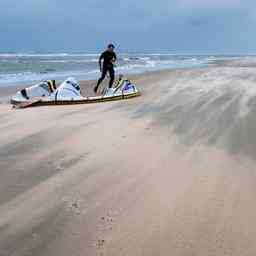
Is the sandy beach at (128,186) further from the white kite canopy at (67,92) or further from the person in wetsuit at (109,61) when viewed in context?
the person in wetsuit at (109,61)

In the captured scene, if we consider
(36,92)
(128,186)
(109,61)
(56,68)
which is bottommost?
(56,68)

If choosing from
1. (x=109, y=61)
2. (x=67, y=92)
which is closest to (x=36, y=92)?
(x=67, y=92)

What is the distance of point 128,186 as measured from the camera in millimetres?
3838

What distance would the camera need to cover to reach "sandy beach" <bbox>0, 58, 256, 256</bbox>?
283 cm

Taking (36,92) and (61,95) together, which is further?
(36,92)

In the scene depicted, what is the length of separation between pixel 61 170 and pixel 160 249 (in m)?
1.79

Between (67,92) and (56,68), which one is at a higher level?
(67,92)

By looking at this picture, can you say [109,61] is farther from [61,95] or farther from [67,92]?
[61,95]

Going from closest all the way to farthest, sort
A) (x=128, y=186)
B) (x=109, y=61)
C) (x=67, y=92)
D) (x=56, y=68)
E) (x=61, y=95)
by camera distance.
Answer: (x=128, y=186), (x=61, y=95), (x=67, y=92), (x=109, y=61), (x=56, y=68)

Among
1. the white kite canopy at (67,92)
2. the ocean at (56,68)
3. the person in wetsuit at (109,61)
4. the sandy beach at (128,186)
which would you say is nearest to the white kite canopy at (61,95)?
the white kite canopy at (67,92)

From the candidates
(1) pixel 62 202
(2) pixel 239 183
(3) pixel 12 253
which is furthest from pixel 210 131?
(3) pixel 12 253

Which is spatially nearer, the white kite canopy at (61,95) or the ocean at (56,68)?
the white kite canopy at (61,95)

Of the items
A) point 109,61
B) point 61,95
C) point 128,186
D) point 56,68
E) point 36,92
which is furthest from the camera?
point 56,68

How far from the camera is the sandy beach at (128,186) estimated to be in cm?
283
